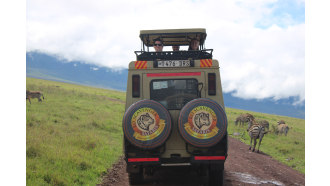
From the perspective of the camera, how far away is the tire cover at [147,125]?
215 inches

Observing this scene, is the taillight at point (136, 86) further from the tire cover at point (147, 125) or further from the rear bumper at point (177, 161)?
the rear bumper at point (177, 161)

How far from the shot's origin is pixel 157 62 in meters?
6.31

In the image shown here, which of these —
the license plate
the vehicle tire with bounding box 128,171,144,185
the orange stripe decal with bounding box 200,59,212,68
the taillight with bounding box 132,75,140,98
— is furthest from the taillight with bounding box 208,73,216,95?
the vehicle tire with bounding box 128,171,144,185

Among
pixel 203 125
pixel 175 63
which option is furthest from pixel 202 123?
pixel 175 63

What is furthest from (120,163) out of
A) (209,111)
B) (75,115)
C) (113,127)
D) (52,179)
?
(75,115)

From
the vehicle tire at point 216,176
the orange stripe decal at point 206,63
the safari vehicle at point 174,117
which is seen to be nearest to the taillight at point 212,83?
the safari vehicle at point 174,117

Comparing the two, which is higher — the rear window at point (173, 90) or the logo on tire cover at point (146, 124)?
the rear window at point (173, 90)

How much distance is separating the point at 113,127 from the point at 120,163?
6351mm

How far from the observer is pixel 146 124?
545 cm

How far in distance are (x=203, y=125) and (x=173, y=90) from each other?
4.24 ft

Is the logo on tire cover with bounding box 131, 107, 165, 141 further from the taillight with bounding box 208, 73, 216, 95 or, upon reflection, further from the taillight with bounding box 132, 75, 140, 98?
the taillight with bounding box 208, 73, 216, 95

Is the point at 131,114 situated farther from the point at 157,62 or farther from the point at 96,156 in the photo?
the point at 96,156

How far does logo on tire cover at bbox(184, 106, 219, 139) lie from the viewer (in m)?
5.41

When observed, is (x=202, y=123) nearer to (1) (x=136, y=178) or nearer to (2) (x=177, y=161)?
(2) (x=177, y=161)
